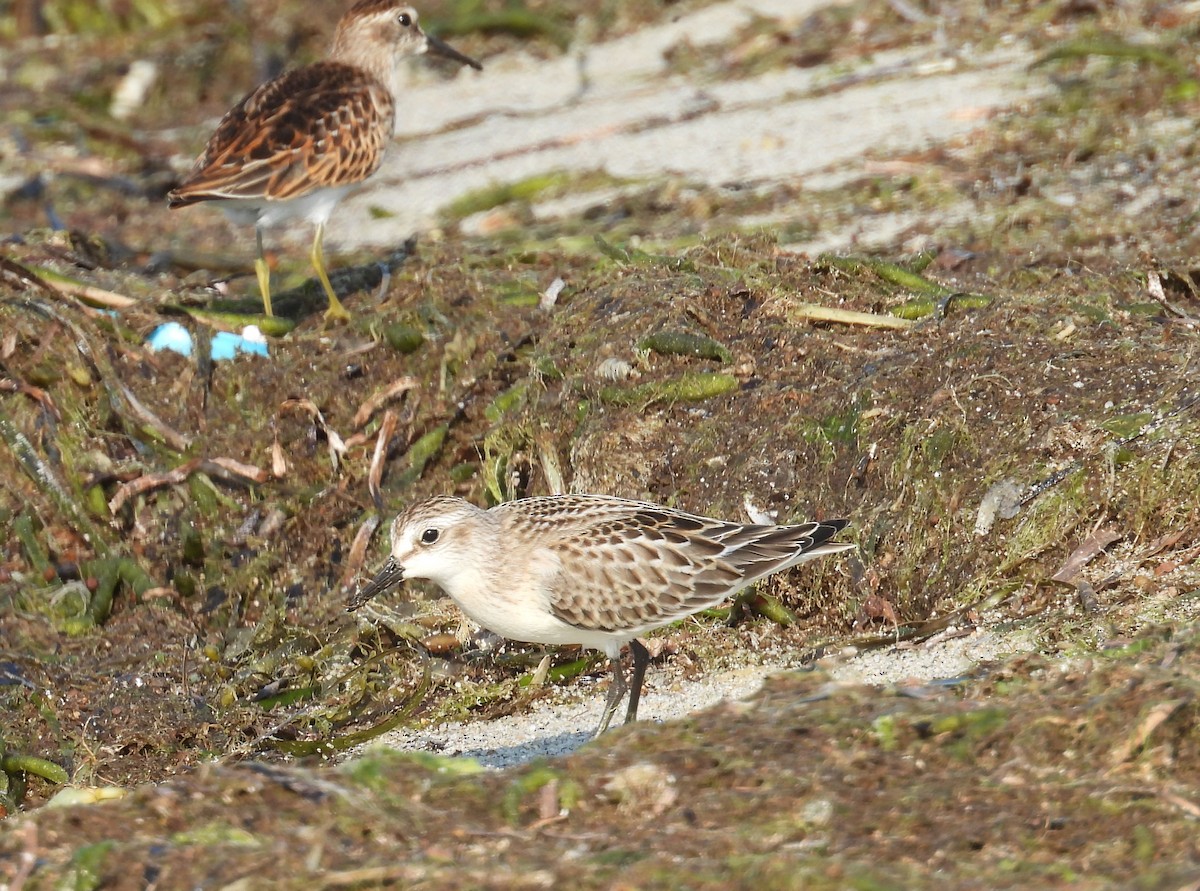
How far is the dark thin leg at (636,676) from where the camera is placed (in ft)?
18.0

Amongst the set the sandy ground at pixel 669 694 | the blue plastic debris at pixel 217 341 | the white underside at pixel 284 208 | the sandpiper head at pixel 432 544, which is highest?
the white underside at pixel 284 208

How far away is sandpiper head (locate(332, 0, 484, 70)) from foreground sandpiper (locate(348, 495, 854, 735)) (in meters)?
3.85

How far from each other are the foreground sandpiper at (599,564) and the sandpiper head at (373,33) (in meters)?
3.85

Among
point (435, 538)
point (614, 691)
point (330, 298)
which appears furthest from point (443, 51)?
point (614, 691)

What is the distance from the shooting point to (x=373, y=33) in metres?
8.88

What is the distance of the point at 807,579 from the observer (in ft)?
20.0

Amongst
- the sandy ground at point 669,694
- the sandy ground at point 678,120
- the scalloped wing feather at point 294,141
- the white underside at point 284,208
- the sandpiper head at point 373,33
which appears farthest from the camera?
the sandy ground at point 678,120

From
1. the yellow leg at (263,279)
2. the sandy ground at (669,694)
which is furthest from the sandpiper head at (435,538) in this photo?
the yellow leg at (263,279)

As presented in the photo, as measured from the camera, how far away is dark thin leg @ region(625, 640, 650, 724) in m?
5.48

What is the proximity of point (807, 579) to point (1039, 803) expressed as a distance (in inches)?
90.3

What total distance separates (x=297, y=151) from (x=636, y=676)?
3.30m

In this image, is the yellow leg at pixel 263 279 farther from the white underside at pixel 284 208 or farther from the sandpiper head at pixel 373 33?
the sandpiper head at pixel 373 33

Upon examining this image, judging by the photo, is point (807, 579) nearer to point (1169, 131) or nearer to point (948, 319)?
point (948, 319)

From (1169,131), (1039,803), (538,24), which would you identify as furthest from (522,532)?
(538,24)
